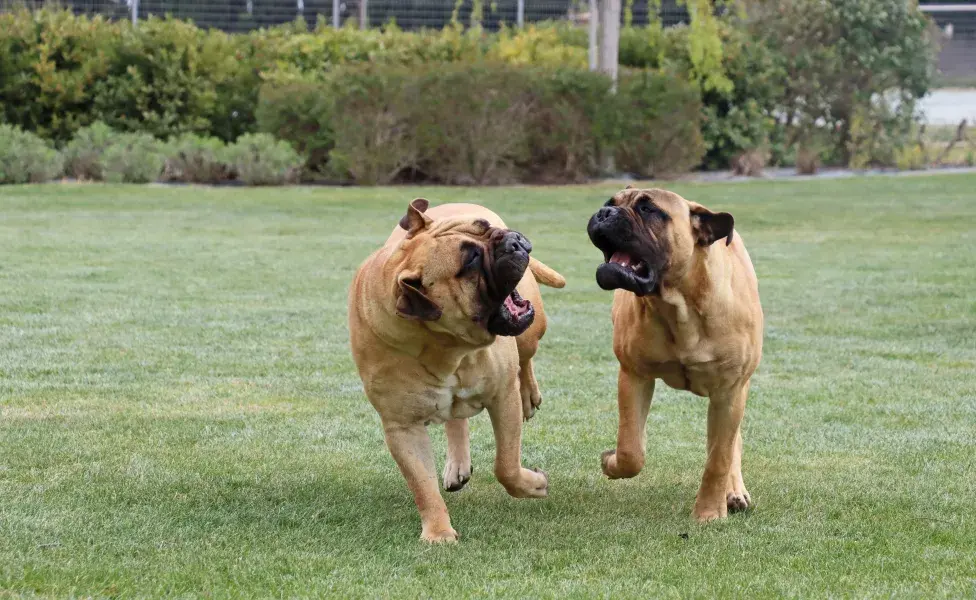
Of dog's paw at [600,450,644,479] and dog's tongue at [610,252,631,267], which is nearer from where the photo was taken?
dog's tongue at [610,252,631,267]

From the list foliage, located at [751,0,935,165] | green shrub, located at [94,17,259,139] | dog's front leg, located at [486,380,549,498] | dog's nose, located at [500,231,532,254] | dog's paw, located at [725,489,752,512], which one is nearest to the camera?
dog's nose, located at [500,231,532,254]

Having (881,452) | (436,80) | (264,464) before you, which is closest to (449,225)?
(264,464)

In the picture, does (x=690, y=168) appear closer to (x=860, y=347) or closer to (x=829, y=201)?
(x=829, y=201)

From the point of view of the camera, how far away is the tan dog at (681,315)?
513cm

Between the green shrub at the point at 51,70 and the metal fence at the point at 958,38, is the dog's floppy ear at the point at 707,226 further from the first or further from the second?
the metal fence at the point at 958,38

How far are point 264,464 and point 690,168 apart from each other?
757 inches

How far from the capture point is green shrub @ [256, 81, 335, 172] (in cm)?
2302

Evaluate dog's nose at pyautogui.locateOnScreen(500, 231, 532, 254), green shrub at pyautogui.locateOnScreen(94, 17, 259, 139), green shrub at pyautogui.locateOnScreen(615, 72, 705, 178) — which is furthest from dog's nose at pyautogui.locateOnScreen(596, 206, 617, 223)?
green shrub at pyautogui.locateOnScreen(94, 17, 259, 139)

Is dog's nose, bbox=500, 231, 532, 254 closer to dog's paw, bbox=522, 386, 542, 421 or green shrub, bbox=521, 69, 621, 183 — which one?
dog's paw, bbox=522, 386, 542, 421

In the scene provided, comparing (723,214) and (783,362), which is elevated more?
(723,214)

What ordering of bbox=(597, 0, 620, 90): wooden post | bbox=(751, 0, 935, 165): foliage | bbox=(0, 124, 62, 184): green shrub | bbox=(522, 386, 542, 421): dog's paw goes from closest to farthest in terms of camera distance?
1. bbox=(522, 386, 542, 421): dog's paw
2. bbox=(0, 124, 62, 184): green shrub
3. bbox=(597, 0, 620, 90): wooden post
4. bbox=(751, 0, 935, 165): foliage

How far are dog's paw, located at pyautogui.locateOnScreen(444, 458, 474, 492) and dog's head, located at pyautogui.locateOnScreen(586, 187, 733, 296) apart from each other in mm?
1355

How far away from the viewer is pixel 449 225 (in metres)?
5.09

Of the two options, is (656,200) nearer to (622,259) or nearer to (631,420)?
(622,259)
